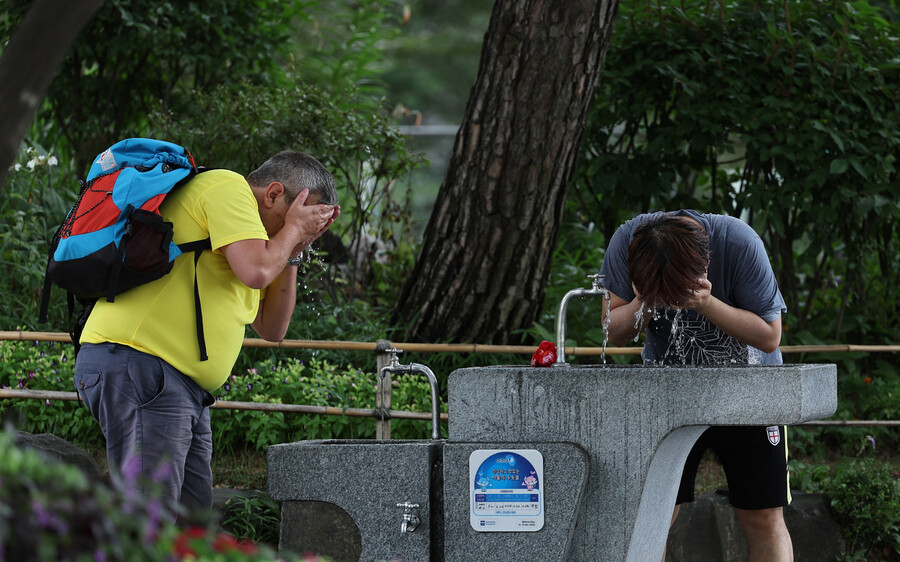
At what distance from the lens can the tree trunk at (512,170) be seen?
490 centimetres

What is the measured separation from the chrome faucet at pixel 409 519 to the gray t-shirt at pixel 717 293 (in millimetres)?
914

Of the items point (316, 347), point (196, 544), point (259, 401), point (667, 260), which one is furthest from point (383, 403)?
point (196, 544)

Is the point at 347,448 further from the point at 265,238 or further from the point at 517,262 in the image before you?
the point at 517,262

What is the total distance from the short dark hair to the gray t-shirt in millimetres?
208

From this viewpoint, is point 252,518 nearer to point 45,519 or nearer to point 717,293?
point 717,293

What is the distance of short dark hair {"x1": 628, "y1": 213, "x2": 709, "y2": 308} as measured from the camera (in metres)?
2.65

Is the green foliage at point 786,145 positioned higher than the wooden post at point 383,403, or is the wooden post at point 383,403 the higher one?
the green foliage at point 786,145

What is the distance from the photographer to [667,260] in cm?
265

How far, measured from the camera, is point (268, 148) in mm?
5316

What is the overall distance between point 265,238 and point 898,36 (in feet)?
14.1

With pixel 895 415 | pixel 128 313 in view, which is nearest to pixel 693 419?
pixel 128 313

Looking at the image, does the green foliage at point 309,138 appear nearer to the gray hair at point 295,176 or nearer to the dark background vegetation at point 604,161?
the dark background vegetation at point 604,161

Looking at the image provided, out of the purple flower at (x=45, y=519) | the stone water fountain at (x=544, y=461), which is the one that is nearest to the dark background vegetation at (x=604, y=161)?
the stone water fountain at (x=544, y=461)

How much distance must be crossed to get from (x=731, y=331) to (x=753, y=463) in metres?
0.45
